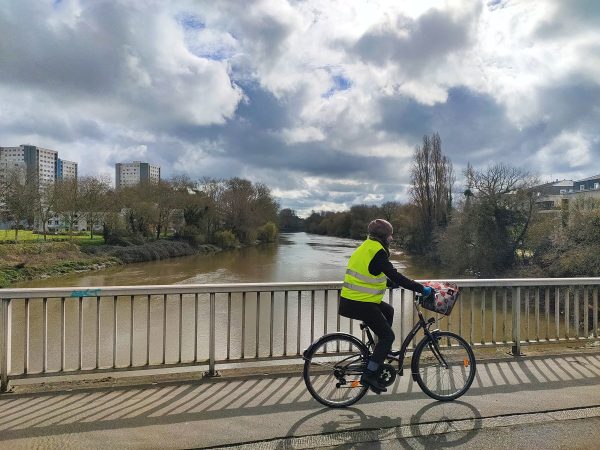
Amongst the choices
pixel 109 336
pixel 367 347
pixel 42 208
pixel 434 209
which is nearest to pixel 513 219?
pixel 434 209

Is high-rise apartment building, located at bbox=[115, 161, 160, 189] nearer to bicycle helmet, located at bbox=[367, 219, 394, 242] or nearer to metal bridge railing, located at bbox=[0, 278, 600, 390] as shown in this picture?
metal bridge railing, located at bbox=[0, 278, 600, 390]

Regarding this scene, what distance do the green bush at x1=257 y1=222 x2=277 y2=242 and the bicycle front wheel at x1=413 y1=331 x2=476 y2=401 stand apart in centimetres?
6229

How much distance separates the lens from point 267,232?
68.2m

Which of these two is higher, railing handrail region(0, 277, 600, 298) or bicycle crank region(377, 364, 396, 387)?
railing handrail region(0, 277, 600, 298)

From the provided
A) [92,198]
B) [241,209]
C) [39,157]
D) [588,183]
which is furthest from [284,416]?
[588,183]

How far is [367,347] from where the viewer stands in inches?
147

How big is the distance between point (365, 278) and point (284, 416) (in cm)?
126

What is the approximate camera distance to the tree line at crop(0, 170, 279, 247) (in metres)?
32.2

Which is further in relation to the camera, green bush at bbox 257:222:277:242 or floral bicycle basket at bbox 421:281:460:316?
green bush at bbox 257:222:277:242

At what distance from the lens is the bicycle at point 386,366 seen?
367cm

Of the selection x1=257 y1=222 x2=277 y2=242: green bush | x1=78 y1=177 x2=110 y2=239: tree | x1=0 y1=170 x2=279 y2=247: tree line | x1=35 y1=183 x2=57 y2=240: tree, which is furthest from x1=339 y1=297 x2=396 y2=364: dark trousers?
x1=257 y1=222 x2=277 y2=242: green bush

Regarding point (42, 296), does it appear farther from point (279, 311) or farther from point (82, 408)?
point (279, 311)

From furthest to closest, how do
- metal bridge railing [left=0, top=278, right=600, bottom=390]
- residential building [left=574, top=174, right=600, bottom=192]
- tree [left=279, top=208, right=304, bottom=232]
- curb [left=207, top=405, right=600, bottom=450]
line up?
tree [left=279, top=208, right=304, bottom=232]
residential building [left=574, top=174, right=600, bottom=192]
metal bridge railing [left=0, top=278, right=600, bottom=390]
curb [left=207, top=405, right=600, bottom=450]

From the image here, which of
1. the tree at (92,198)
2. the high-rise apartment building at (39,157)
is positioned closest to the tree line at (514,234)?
the tree at (92,198)
